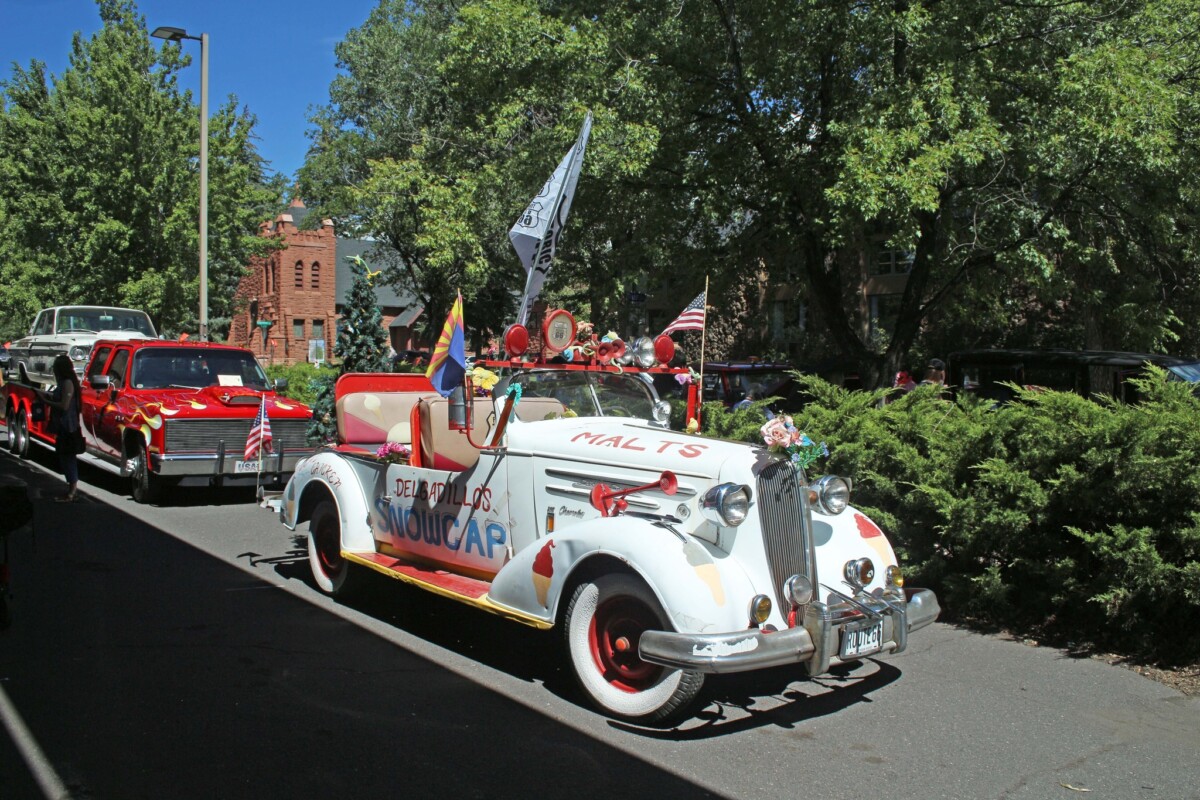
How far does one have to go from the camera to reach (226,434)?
11.6 m

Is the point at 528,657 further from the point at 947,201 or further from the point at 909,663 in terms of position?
the point at 947,201

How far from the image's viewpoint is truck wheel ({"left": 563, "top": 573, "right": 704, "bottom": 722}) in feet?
15.7

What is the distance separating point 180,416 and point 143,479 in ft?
3.28

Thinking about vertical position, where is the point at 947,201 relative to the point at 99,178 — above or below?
below

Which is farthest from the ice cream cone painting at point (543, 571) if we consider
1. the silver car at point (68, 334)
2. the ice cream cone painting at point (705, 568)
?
the silver car at point (68, 334)

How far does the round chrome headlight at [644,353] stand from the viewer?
21.9 feet

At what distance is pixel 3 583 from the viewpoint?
604cm

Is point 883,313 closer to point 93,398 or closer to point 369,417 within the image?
point 93,398

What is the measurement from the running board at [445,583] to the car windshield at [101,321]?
600 inches

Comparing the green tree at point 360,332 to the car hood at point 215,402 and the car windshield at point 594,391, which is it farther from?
the car windshield at point 594,391

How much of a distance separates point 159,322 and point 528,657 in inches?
906

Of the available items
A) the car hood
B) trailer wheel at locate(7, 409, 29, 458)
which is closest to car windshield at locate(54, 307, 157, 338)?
trailer wheel at locate(7, 409, 29, 458)

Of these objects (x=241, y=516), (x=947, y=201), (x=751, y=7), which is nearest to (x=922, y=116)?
(x=947, y=201)

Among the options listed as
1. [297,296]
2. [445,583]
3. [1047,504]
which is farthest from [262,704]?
[297,296]
